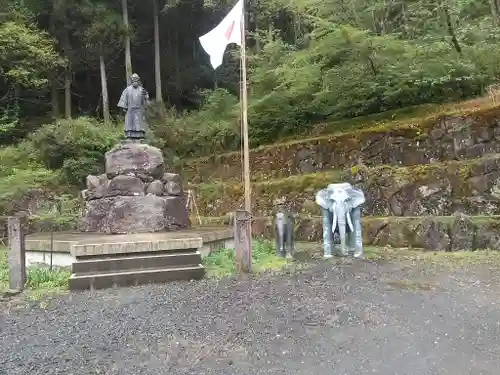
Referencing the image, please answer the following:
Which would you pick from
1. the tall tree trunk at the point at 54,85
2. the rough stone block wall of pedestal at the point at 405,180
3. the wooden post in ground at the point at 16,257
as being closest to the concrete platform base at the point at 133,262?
the wooden post in ground at the point at 16,257

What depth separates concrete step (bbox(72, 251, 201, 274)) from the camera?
619 cm

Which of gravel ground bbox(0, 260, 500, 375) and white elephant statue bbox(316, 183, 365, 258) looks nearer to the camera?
gravel ground bbox(0, 260, 500, 375)

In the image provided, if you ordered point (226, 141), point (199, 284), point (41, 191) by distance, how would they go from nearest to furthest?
point (199, 284) → point (41, 191) → point (226, 141)

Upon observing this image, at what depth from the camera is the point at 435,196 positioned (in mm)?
9891

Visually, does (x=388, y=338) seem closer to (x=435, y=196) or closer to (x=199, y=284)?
(x=199, y=284)

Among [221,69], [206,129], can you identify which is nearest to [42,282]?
[206,129]

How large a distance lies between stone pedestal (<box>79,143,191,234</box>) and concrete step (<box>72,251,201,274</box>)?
2152mm

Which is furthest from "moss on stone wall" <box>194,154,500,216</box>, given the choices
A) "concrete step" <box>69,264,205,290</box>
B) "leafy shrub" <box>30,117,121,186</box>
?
"leafy shrub" <box>30,117,121,186</box>

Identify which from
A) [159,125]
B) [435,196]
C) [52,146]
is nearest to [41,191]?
[52,146]

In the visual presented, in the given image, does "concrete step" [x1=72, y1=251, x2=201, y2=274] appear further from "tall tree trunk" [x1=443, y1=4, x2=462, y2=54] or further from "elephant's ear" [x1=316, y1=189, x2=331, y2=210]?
"tall tree trunk" [x1=443, y1=4, x2=462, y2=54]

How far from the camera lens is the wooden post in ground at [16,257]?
6012mm

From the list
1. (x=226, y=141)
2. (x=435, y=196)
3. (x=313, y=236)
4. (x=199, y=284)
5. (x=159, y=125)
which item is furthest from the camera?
(x=159, y=125)

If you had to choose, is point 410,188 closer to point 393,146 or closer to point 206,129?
point 393,146

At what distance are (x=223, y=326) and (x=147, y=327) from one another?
724mm
